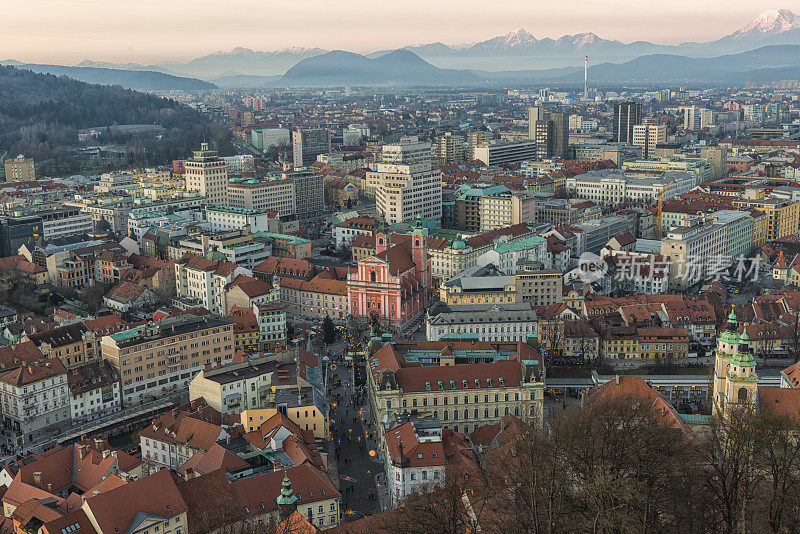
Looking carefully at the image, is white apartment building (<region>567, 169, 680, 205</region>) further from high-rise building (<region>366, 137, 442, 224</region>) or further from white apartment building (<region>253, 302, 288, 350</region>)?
white apartment building (<region>253, 302, 288, 350</region>)

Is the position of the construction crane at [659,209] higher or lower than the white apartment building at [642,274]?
higher

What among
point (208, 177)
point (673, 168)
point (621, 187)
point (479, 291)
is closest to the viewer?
point (479, 291)

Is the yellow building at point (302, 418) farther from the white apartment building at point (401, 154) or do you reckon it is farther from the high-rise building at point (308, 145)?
the high-rise building at point (308, 145)

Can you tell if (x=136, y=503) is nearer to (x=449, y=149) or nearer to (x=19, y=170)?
(x=19, y=170)

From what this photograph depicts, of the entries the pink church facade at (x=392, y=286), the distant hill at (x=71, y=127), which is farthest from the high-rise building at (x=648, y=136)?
the pink church facade at (x=392, y=286)

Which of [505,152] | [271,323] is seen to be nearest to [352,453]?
[271,323]

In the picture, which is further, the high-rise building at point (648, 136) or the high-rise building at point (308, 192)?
the high-rise building at point (648, 136)

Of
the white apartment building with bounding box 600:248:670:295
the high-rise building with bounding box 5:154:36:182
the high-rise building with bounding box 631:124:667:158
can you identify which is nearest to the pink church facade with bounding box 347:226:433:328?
the white apartment building with bounding box 600:248:670:295
